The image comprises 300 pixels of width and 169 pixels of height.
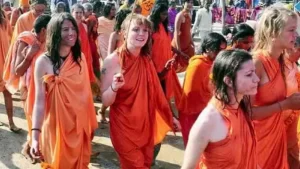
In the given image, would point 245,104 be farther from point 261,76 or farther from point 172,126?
point 172,126

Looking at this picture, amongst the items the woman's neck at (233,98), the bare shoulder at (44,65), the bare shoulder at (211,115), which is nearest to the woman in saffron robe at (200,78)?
the bare shoulder at (44,65)

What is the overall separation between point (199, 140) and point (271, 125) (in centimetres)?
105

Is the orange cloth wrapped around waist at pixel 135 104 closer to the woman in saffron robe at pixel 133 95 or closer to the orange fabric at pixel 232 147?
the woman in saffron robe at pixel 133 95

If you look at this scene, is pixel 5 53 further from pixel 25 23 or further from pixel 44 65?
pixel 44 65

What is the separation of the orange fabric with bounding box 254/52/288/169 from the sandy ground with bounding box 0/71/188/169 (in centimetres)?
206

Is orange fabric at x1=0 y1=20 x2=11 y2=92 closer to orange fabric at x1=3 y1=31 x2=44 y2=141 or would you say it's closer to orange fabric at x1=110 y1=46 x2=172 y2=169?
orange fabric at x1=3 y1=31 x2=44 y2=141

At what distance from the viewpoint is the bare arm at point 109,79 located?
3.98 meters

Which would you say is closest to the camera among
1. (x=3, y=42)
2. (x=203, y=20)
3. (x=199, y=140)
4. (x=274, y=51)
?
(x=199, y=140)

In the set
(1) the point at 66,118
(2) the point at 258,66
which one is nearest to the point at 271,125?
(2) the point at 258,66

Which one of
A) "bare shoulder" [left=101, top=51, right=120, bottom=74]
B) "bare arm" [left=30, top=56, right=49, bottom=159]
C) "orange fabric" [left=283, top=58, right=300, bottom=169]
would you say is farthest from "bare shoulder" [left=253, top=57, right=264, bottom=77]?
"bare arm" [left=30, top=56, right=49, bottom=159]

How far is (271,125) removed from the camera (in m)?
3.52

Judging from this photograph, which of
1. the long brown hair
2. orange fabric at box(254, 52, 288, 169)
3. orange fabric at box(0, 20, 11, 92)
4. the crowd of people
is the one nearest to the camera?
the crowd of people

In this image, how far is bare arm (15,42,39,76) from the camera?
472cm

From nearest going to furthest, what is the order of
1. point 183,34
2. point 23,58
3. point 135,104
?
point 135,104
point 23,58
point 183,34
